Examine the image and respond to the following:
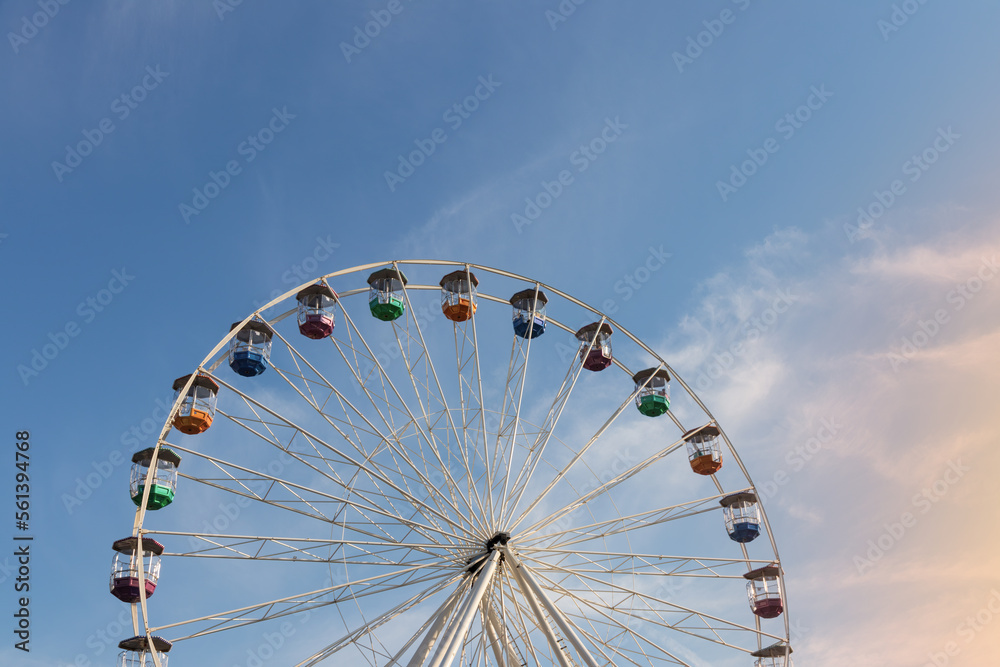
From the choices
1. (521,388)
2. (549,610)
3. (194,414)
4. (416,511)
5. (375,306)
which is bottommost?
(549,610)

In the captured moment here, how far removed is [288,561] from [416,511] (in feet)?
9.11

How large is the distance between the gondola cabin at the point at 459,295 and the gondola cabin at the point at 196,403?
5698 mm

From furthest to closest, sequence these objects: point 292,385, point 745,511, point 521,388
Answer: point 745,511 → point 521,388 → point 292,385

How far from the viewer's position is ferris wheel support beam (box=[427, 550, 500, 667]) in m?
16.8

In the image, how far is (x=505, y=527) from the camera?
20078 mm

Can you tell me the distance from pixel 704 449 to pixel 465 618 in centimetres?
891

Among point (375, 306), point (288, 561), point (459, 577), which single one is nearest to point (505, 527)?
point (459, 577)

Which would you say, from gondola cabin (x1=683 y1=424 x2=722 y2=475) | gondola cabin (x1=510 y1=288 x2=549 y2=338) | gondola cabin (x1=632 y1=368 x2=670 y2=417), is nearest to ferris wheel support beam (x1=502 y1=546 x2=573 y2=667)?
gondola cabin (x1=510 y1=288 x2=549 y2=338)

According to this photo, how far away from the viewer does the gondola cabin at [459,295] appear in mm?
22391

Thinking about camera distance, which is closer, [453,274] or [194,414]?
[194,414]

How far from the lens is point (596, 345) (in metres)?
24.3

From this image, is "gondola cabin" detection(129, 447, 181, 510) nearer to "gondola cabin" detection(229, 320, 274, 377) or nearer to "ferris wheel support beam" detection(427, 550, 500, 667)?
"gondola cabin" detection(229, 320, 274, 377)

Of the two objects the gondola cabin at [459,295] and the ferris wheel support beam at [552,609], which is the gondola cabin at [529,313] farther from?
the ferris wheel support beam at [552,609]

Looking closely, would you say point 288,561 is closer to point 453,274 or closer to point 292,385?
point 292,385
